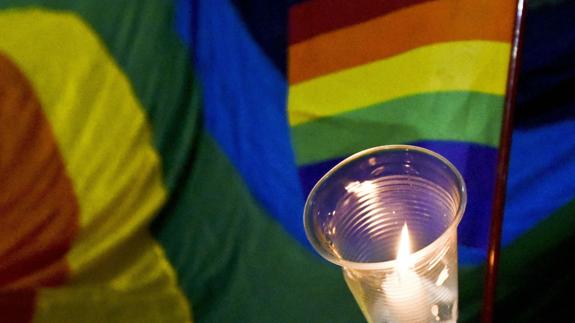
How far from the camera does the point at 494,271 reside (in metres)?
0.47

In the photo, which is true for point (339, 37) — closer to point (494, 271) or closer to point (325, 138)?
point (325, 138)

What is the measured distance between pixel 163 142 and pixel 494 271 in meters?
0.76

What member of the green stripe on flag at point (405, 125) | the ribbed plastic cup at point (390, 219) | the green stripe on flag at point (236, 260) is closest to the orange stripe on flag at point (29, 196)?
the green stripe on flag at point (236, 260)

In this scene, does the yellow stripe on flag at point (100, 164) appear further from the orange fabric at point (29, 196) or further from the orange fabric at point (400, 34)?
the orange fabric at point (400, 34)

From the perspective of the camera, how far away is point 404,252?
1.57 feet

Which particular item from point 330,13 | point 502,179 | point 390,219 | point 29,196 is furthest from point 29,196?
point 502,179

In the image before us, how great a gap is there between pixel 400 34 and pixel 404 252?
599mm

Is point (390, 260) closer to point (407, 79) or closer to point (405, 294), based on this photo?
point (405, 294)

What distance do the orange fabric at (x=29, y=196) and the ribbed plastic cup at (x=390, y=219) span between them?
64cm

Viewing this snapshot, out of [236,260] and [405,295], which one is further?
[236,260]

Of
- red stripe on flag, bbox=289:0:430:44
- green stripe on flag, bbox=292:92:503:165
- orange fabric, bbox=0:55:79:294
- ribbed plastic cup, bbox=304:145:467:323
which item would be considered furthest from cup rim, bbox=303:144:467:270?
orange fabric, bbox=0:55:79:294

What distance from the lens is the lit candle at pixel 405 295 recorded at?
1.51 ft

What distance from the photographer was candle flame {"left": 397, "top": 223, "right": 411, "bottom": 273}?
444mm

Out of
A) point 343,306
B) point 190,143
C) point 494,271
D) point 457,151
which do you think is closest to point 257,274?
point 343,306
